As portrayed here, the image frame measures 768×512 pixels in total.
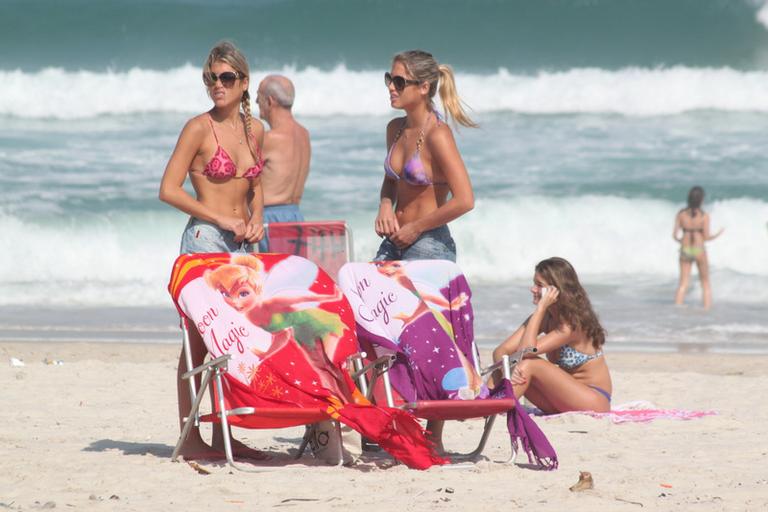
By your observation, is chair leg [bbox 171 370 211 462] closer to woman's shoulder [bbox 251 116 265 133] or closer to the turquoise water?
woman's shoulder [bbox 251 116 265 133]

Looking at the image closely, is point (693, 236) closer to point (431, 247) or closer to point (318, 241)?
point (318, 241)

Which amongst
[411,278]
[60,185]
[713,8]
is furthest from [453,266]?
[713,8]

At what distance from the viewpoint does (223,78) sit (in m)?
4.75

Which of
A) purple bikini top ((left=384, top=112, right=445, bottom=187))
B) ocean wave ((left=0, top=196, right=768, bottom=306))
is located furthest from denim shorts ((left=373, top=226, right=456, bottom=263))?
ocean wave ((left=0, top=196, right=768, bottom=306))

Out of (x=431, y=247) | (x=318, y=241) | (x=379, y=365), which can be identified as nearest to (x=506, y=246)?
(x=318, y=241)

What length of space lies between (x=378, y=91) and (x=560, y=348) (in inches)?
650

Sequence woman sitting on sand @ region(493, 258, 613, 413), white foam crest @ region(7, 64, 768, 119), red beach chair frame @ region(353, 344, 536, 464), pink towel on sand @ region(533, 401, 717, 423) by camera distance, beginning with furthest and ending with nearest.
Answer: white foam crest @ region(7, 64, 768, 119) < pink towel on sand @ region(533, 401, 717, 423) < woman sitting on sand @ region(493, 258, 613, 413) < red beach chair frame @ region(353, 344, 536, 464)

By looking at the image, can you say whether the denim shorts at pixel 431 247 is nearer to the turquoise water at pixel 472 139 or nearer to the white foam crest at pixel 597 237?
the turquoise water at pixel 472 139

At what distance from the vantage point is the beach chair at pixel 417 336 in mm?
4789

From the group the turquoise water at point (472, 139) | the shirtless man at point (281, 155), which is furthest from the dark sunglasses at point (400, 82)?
the turquoise water at point (472, 139)

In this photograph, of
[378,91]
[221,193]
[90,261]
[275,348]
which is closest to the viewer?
[275,348]

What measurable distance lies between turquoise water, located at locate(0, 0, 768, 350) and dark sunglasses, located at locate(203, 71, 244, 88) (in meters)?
5.35

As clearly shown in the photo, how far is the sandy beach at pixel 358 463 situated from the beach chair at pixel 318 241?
2.75 ft

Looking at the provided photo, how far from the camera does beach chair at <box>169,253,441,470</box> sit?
4.41m
